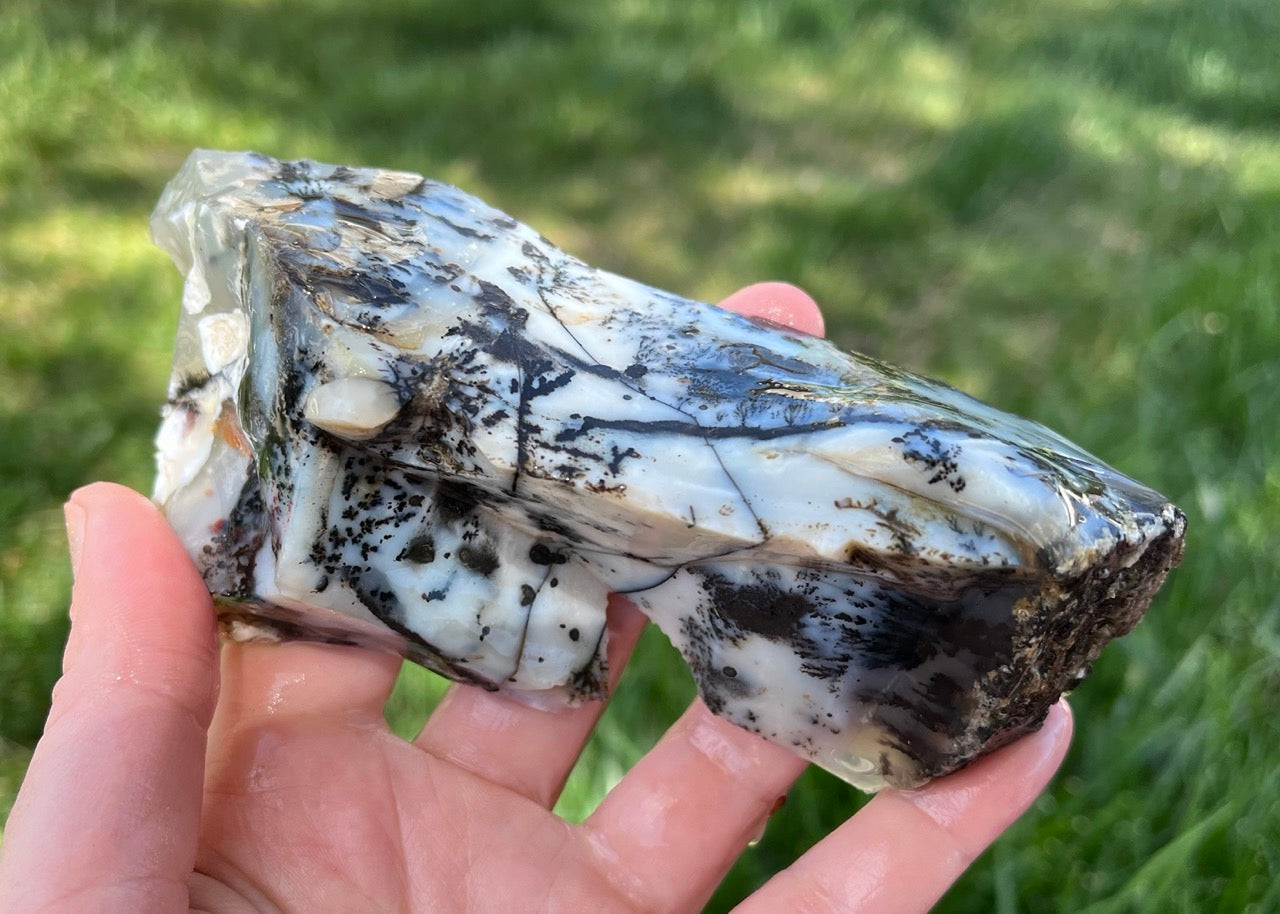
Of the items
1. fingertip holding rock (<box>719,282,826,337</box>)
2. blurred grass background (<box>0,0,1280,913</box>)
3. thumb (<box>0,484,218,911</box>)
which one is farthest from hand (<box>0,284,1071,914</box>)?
fingertip holding rock (<box>719,282,826,337</box>)

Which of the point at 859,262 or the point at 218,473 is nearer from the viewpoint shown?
the point at 218,473

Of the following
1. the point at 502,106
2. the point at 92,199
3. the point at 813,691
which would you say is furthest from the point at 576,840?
the point at 502,106

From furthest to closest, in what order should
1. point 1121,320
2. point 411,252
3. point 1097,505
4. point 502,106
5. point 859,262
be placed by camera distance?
1. point 502,106
2. point 859,262
3. point 1121,320
4. point 411,252
5. point 1097,505

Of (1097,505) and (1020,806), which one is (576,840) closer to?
(1020,806)

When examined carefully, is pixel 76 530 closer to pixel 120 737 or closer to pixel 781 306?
pixel 120 737

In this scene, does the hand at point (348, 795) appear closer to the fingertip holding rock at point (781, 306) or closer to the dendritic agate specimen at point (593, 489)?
the dendritic agate specimen at point (593, 489)

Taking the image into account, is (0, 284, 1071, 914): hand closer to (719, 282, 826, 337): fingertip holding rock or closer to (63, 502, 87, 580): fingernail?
(63, 502, 87, 580): fingernail

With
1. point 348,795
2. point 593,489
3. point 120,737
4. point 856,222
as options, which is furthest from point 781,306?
point 856,222

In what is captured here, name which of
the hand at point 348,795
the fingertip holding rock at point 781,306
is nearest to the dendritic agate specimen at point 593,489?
the hand at point 348,795
